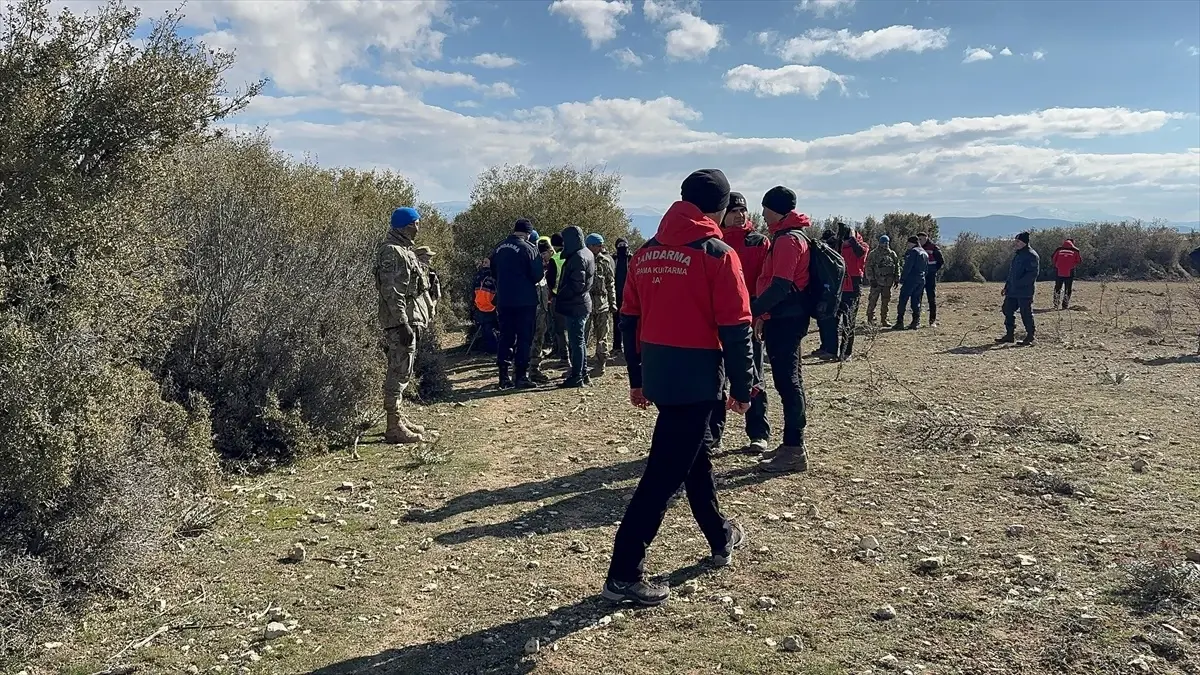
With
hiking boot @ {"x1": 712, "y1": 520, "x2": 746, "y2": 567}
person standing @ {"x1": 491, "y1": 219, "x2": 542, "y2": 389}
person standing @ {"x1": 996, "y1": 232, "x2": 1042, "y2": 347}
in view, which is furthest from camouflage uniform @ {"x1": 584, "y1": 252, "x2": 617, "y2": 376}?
person standing @ {"x1": 996, "y1": 232, "x2": 1042, "y2": 347}

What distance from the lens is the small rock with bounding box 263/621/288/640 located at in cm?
371

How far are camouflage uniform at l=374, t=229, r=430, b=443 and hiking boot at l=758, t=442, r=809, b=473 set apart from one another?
3.36 meters

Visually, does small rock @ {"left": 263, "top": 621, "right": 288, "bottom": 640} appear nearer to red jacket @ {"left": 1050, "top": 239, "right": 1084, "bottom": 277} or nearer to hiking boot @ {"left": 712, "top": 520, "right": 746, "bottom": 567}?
hiking boot @ {"left": 712, "top": 520, "right": 746, "bottom": 567}

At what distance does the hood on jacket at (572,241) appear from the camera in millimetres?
9539

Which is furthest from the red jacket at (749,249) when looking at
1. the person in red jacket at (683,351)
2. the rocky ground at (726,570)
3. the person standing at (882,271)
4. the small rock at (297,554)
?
the person standing at (882,271)

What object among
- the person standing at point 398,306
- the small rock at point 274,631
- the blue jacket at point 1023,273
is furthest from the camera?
the blue jacket at point 1023,273

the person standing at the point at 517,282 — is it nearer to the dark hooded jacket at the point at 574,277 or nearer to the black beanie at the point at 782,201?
the dark hooded jacket at the point at 574,277

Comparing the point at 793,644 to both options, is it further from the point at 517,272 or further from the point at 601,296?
the point at 601,296

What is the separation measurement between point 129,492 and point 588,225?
1338cm

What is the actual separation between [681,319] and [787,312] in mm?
2277

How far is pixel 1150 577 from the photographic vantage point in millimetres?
3809

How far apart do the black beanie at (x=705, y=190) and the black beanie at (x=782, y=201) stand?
211 cm

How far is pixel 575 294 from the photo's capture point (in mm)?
9695

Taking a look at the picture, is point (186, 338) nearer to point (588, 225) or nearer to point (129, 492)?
point (129, 492)
